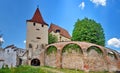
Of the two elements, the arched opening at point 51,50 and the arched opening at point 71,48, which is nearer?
the arched opening at point 71,48

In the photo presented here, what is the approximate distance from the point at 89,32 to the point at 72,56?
13.5 metres

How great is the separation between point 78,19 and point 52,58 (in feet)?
59.2

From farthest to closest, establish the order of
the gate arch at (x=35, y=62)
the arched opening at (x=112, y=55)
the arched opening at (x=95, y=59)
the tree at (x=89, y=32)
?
1. the tree at (x=89, y=32)
2. the gate arch at (x=35, y=62)
3. the arched opening at (x=112, y=55)
4. the arched opening at (x=95, y=59)

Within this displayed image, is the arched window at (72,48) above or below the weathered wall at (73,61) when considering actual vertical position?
above

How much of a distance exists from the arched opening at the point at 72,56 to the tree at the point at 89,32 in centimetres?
1148

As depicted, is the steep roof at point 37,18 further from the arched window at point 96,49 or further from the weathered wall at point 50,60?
the arched window at point 96,49

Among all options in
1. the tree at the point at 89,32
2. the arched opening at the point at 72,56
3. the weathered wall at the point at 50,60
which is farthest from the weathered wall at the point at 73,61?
the tree at the point at 89,32

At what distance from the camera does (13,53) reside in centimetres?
3822

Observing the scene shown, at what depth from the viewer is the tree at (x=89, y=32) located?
46.1m

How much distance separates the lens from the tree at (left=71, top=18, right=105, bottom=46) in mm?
46125

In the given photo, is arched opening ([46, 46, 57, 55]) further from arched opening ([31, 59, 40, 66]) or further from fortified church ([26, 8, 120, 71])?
arched opening ([31, 59, 40, 66])

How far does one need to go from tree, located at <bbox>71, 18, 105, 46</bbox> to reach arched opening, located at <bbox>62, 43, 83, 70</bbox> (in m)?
11.5

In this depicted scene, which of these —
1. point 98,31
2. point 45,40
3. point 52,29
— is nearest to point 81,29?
point 98,31

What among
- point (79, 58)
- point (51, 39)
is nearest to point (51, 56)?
point (79, 58)
